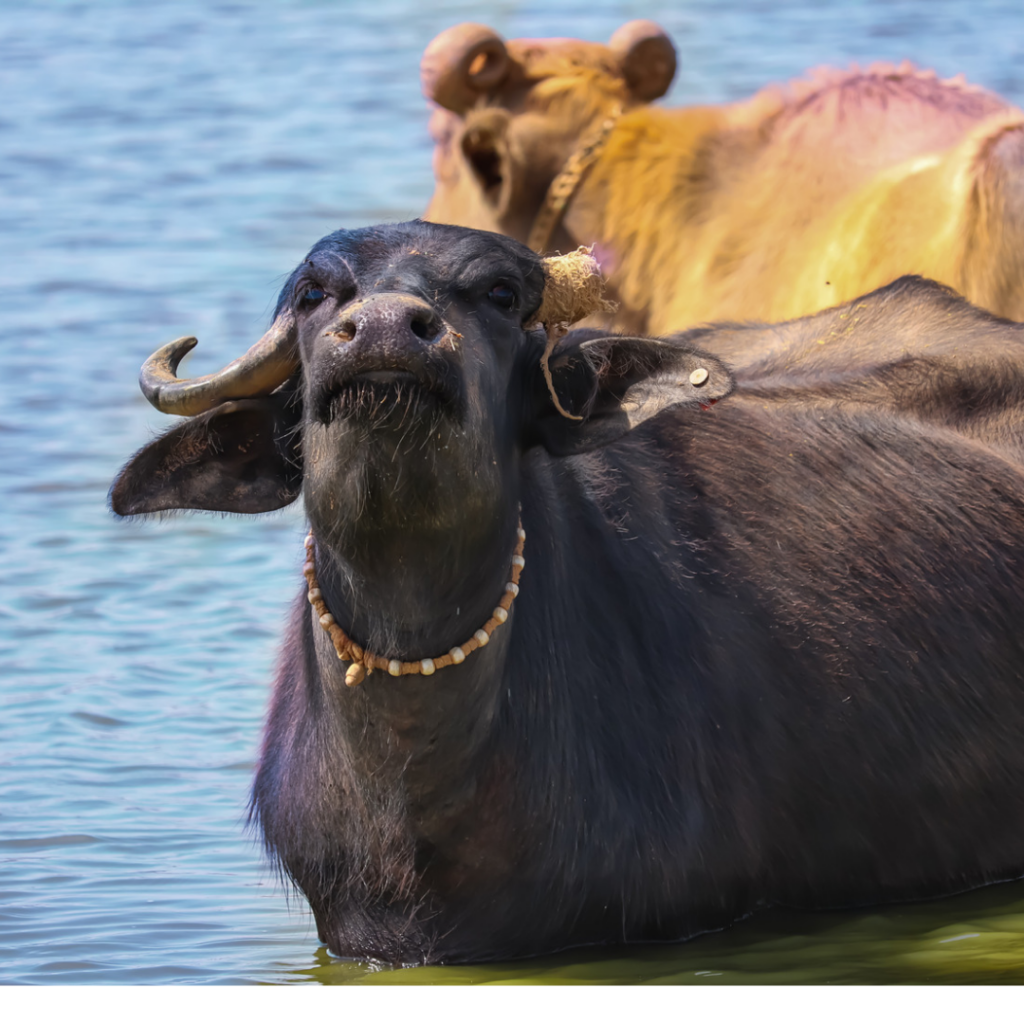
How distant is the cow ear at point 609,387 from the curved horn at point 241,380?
1.92 ft

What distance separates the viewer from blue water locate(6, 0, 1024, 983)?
4949 mm

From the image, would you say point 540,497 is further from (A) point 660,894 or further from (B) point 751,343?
(B) point 751,343

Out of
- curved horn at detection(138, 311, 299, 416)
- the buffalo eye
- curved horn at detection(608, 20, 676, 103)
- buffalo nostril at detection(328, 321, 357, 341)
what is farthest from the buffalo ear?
curved horn at detection(608, 20, 676, 103)

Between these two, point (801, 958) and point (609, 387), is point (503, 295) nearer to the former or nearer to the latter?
point (609, 387)

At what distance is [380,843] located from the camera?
4566 millimetres

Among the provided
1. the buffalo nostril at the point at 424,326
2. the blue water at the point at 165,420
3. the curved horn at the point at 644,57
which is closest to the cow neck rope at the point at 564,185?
the curved horn at the point at 644,57

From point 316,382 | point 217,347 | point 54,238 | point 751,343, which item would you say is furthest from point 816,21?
point 316,382

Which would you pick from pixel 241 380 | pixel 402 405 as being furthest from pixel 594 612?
pixel 402 405

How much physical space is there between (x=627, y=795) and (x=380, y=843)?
60cm

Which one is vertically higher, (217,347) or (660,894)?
(660,894)

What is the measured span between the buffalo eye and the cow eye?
0.36 m

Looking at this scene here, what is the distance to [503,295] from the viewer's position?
14.0 ft

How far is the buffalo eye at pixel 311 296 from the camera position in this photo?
4.16 meters

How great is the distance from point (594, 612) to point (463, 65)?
15.3 feet
